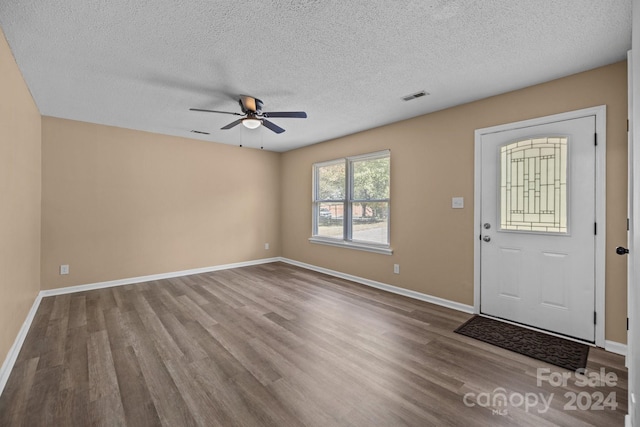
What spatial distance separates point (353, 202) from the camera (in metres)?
5.01

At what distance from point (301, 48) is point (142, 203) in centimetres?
394

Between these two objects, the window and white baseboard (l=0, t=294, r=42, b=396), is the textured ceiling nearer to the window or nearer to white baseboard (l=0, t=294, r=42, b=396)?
the window

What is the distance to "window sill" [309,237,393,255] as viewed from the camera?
14.2 ft

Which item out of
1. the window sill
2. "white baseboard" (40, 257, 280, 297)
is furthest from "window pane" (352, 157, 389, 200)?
"white baseboard" (40, 257, 280, 297)

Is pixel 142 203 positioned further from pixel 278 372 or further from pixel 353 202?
pixel 278 372

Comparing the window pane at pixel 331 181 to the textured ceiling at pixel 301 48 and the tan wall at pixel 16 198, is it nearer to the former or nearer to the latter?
the textured ceiling at pixel 301 48

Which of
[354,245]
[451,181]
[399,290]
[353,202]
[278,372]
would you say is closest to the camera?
[278,372]

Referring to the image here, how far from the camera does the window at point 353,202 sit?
14.7 ft

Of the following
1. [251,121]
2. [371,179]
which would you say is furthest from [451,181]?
[251,121]

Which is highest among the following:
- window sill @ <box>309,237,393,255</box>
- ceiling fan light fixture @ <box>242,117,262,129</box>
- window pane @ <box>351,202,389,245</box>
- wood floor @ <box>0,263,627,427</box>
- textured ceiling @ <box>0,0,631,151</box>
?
textured ceiling @ <box>0,0,631,151</box>

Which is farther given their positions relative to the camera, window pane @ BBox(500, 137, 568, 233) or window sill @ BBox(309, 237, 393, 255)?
window sill @ BBox(309, 237, 393, 255)

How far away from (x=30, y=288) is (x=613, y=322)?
602 centimetres

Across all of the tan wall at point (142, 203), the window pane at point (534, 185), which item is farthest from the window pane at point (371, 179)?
the tan wall at point (142, 203)

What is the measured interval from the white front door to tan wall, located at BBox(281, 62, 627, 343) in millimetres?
140
